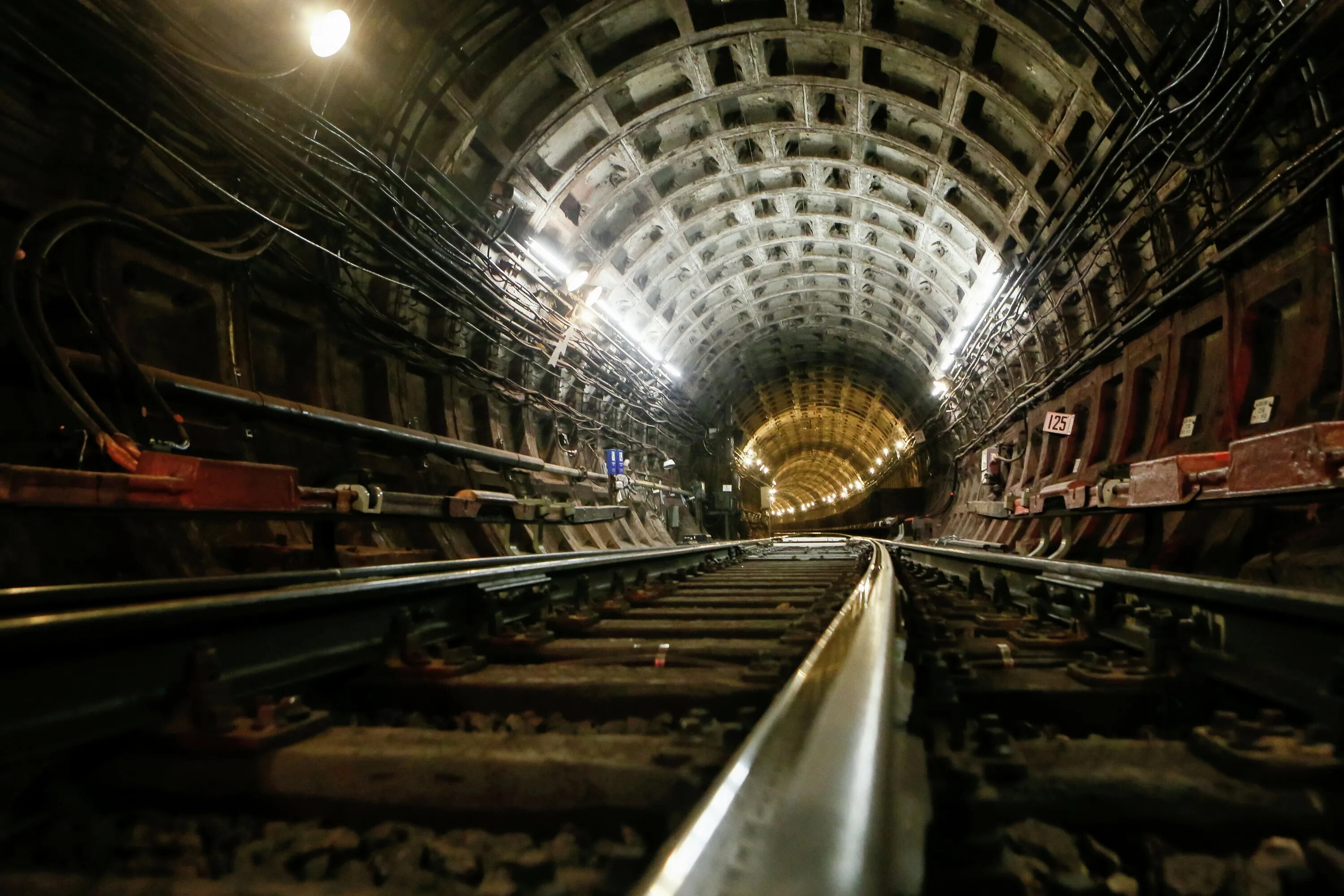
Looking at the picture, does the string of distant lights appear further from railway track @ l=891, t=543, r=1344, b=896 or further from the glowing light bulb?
railway track @ l=891, t=543, r=1344, b=896

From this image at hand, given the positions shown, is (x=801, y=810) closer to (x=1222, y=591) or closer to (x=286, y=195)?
(x=1222, y=591)

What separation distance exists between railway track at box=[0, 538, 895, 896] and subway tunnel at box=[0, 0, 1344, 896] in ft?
0.06

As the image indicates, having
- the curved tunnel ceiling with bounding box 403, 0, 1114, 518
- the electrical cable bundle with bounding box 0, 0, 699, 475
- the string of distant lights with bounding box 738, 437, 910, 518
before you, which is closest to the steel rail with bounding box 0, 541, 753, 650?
the electrical cable bundle with bounding box 0, 0, 699, 475

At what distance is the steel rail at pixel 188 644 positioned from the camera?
1.37 meters

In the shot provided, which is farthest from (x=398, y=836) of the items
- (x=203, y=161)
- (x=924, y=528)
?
(x=924, y=528)

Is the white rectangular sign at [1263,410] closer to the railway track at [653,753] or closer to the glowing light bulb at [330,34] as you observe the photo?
the railway track at [653,753]

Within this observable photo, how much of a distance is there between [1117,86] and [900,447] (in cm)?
1956

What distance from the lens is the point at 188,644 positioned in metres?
1.65

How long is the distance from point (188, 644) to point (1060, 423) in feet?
38.0

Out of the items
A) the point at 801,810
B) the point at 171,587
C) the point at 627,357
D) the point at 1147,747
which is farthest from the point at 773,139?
the point at 801,810

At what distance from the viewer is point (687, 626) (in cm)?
290

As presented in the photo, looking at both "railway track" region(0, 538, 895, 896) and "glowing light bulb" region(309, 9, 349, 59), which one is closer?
"railway track" region(0, 538, 895, 896)

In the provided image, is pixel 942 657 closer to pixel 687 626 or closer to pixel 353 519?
pixel 687 626

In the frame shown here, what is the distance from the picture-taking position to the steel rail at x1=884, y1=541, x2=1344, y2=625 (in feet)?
5.29
